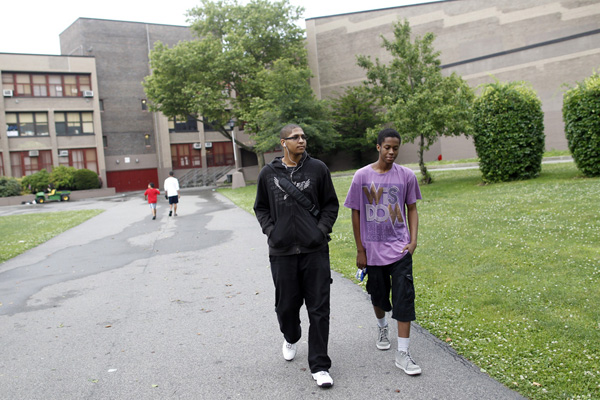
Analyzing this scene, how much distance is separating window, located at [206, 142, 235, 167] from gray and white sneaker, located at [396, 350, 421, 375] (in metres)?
51.1

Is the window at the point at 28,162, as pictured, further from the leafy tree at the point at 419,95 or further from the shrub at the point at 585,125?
the shrub at the point at 585,125

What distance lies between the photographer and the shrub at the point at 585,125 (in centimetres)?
1406

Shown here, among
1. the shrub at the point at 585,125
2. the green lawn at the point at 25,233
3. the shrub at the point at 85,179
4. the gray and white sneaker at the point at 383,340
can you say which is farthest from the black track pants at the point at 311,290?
the shrub at the point at 85,179

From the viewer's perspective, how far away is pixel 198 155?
53.6 meters

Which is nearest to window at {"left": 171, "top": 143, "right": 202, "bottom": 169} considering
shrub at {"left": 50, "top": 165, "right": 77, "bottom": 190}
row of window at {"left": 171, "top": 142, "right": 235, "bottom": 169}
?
row of window at {"left": 171, "top": 142, "right": 235, "bottom": 169}

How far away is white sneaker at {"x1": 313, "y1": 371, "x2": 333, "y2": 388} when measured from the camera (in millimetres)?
3727

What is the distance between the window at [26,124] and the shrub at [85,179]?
5.92 metres

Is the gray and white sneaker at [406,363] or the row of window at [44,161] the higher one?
the row of window at [44,161]

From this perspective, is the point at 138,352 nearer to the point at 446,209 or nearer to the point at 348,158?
the point at 446,209

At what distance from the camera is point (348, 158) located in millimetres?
46094

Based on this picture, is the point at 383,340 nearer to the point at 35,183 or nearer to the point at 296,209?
the point at 296,209

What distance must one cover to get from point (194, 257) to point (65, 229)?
8.73 metres

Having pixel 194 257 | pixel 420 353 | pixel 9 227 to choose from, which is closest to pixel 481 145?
pixel 194 257

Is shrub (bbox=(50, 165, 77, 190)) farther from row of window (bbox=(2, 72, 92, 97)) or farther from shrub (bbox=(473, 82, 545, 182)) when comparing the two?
shrub (bbox=(473, 82, 545, 182))
